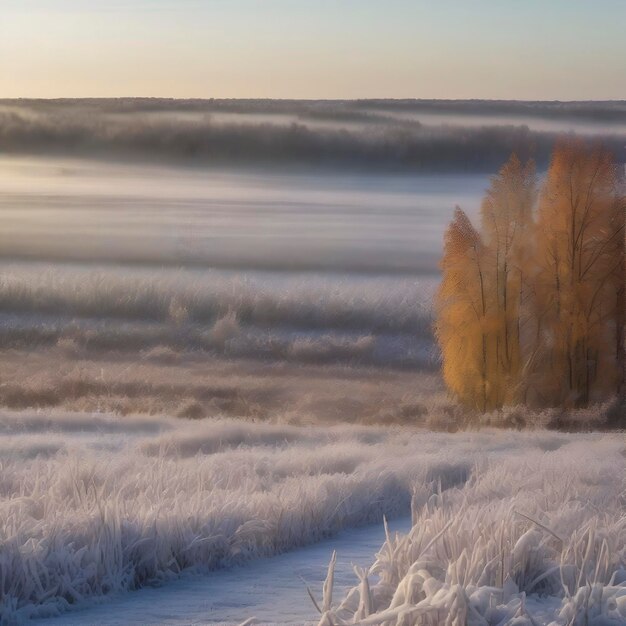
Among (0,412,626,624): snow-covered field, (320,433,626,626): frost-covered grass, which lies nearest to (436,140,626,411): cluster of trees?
(0,412,626,624): snow-covered field

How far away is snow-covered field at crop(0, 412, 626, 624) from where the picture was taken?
3.07m

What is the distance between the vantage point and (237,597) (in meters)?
3.57

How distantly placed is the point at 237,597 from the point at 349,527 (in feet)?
5.34

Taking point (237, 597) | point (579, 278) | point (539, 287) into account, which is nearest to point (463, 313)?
point (539, 287)

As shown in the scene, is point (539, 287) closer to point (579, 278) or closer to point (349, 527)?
point (579, 278)

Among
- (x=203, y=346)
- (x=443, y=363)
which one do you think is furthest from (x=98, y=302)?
(x=443, y=363)

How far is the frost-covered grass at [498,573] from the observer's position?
2.83 meters

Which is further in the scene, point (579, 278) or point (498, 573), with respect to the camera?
point (579, 278)

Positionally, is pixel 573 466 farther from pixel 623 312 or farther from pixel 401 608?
pixel 623 312

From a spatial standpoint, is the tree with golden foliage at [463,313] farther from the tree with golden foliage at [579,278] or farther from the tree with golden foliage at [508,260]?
the tree with golden foliage at [579,278]

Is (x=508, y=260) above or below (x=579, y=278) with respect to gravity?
above

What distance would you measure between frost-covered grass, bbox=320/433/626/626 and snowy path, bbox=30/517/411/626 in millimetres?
209

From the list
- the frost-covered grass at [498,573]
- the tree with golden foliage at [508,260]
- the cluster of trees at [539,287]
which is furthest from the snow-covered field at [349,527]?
the tree with golden foliage at [508,260]

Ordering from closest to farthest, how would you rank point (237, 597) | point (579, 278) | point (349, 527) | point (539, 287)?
point (237, 597)
point (349, 527)
point (579, 278)
point (539, 287)
